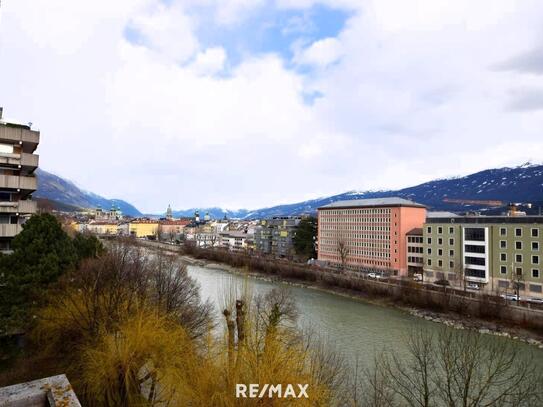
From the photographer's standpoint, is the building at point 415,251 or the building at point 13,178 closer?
the building at point 13,178

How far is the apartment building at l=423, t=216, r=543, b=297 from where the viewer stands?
30.3 m

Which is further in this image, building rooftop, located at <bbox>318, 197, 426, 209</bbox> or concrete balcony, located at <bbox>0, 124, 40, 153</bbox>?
building rooftop, located at <bbox>318, 197, 426, 209</bbox>

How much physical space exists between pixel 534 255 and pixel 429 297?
9.69 metres

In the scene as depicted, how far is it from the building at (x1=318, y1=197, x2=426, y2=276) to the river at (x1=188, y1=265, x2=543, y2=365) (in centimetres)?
1288

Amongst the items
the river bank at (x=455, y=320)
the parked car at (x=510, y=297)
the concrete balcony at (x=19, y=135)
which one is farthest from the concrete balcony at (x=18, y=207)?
the parked car at (x=510, y=297)

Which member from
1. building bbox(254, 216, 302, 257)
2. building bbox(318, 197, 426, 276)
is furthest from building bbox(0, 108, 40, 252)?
building bbox(254, 216, 302, 257)

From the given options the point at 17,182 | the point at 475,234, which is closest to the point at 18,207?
the point at 17,182

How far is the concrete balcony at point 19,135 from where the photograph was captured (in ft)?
53.3

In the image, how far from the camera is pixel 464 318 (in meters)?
→ 26.3

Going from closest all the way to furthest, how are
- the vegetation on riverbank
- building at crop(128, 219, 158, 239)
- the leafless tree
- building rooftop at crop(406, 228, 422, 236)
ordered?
1. the leafless tree
2. the vegetation on riverbank
3. building rooftop at crop(406, 228, 422, 236)
4. building at crop(128, 219, 158, 239)

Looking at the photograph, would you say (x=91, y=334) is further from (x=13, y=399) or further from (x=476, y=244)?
(x=476, y=244)

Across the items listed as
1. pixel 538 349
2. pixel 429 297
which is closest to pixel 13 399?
pixel 538 349

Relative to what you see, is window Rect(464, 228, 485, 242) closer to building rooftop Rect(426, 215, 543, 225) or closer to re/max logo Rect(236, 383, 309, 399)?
building rooftop Rect(426, 215, 543, 225)

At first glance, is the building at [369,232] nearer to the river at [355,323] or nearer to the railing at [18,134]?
the river at [355,323]
